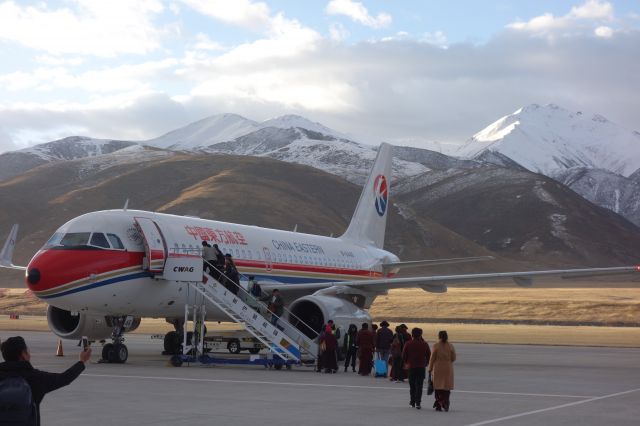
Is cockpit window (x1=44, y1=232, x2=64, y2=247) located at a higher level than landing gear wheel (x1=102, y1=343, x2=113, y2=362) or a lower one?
higher

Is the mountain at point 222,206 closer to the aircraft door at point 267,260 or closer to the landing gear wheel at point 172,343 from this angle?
the landing gear wheel at point 172,343

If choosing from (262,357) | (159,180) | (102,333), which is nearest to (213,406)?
(262,357)

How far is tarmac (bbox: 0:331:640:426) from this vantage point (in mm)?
15281

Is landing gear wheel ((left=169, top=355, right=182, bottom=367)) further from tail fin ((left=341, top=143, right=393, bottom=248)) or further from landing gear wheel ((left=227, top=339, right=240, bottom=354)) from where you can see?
tail fin ((left=341, top=143, right=393, bottom=248))

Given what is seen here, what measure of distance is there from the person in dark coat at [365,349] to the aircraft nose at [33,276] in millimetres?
8352

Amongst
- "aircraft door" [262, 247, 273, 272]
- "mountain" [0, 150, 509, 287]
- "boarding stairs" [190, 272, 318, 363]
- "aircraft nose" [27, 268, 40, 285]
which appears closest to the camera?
"aircraft nose" [27, 268, 40, 285]

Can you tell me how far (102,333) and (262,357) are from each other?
5.21 metres

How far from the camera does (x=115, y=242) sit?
2586 centimetres

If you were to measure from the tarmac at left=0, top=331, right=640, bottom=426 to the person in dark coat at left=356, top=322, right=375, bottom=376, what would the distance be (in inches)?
11.5

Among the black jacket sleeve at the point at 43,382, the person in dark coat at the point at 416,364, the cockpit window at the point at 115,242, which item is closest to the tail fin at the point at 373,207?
the cockpit window at the point at 115,242

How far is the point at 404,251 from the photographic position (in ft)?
552

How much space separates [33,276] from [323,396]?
368 inches

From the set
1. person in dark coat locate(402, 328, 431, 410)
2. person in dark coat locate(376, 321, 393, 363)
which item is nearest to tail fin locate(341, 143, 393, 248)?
person in dark coat locate(376, 321, 393, 363)

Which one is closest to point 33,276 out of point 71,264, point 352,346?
point 71,264
